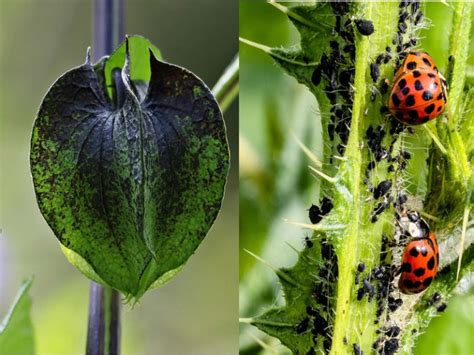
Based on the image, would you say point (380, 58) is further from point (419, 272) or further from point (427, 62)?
point (419, 272)

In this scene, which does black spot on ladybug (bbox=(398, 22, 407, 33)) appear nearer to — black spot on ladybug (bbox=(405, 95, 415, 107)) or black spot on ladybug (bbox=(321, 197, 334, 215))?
black spot on ladybug (bbox=(405, 95, 415, 107))

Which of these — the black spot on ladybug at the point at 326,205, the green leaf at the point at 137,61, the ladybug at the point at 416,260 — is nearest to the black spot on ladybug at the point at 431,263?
the ladybug at the point at 416,260

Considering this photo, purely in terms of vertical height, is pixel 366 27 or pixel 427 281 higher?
pixel 366 27

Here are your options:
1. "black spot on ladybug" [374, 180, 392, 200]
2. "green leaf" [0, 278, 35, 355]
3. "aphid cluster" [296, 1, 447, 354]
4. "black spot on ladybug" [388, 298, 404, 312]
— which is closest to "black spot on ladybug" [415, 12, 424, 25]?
"aphid cluster" [296, 1, 447, 354]

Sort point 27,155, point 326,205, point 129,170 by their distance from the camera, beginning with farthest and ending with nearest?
point 27,155 < point 326,205 < point 129,170

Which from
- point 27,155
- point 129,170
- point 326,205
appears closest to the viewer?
point 129,170

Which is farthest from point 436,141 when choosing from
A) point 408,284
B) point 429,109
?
point 408,284
